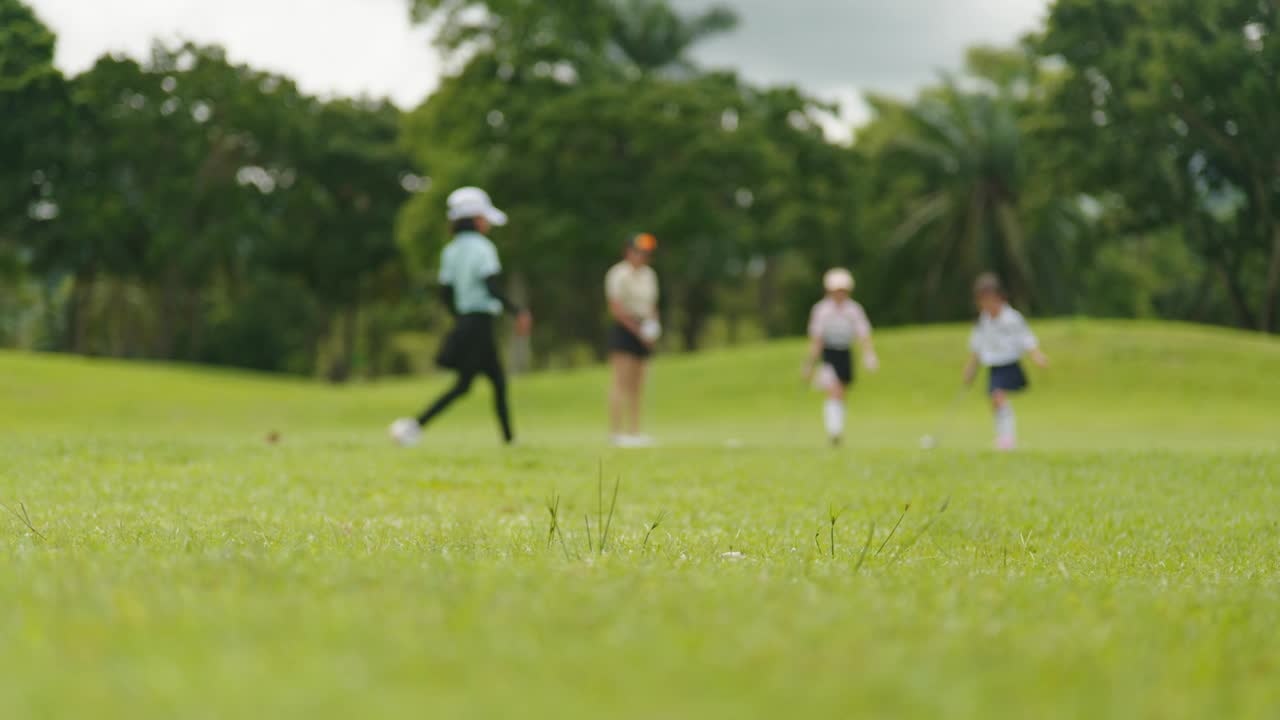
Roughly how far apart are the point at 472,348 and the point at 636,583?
8.84 meters

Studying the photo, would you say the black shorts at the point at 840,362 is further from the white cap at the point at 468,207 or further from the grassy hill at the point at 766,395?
the grassy hill at the point at 766,395

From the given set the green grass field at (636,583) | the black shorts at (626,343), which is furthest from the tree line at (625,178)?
the green grass field at (636,583)

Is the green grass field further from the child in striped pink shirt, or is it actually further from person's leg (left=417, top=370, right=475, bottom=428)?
the child in striped pink shirt

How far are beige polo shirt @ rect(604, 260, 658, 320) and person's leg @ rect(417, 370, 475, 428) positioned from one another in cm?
227

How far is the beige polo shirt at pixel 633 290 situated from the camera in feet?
45.5

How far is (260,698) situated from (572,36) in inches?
1648

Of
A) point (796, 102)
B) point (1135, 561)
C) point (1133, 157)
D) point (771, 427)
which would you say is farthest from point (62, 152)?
point (1133, 157)

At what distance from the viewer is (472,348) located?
12156 millimetres

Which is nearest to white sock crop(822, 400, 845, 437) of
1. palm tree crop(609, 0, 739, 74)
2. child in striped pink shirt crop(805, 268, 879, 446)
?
child in striped pink shirt crop(805, 268, 879, 446)

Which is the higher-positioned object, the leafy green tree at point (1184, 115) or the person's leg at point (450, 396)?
the leafy green tree at point (1184, 115)

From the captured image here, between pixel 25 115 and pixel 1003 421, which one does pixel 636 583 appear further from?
pixel 25 115

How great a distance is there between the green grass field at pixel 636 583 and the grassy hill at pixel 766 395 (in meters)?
12.1

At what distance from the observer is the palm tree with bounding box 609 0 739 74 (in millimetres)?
47562

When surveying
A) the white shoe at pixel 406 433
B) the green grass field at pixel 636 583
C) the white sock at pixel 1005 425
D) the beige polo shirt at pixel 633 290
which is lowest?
the green grass field at pixel 636 583
